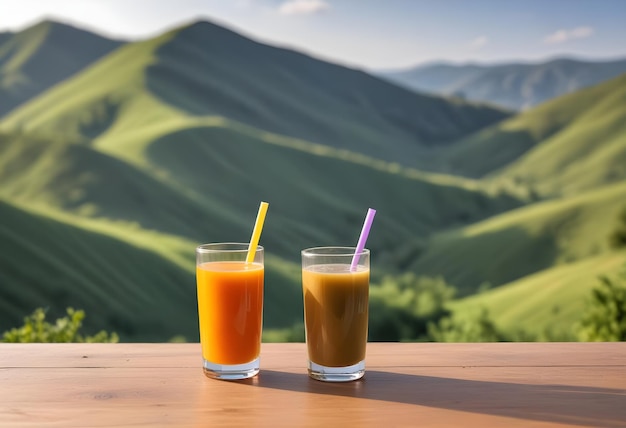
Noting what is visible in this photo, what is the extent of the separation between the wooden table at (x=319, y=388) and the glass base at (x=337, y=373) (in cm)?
3

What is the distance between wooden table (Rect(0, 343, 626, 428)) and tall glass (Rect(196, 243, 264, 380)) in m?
0.06

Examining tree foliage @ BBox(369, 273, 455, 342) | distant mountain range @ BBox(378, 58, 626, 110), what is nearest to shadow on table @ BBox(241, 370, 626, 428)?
tree foliage @ BBox(369, 273, 455, 342)

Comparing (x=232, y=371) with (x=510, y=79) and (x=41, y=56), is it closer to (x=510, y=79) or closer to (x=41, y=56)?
(x=41, y=56)

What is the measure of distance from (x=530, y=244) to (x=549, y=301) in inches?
639

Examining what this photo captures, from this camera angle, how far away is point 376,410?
1.73 m

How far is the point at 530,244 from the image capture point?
1432 inches

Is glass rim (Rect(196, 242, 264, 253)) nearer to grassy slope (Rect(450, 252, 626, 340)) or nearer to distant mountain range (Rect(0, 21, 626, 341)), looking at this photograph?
grassy slope (Rect(450, 252, 626, 340))

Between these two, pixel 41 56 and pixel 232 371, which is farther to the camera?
pixel 41 56

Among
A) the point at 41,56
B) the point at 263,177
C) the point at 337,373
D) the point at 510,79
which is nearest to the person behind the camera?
the point at 337,373

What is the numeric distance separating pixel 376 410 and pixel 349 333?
25 cm

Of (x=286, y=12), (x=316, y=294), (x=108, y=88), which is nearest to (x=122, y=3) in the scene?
(x=108, y=88)

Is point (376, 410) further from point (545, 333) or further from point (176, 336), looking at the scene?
point (176, 336)

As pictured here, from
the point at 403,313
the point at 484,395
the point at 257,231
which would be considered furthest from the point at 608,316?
the point at 403,313

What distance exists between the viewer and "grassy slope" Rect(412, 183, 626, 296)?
35344 millimetres
